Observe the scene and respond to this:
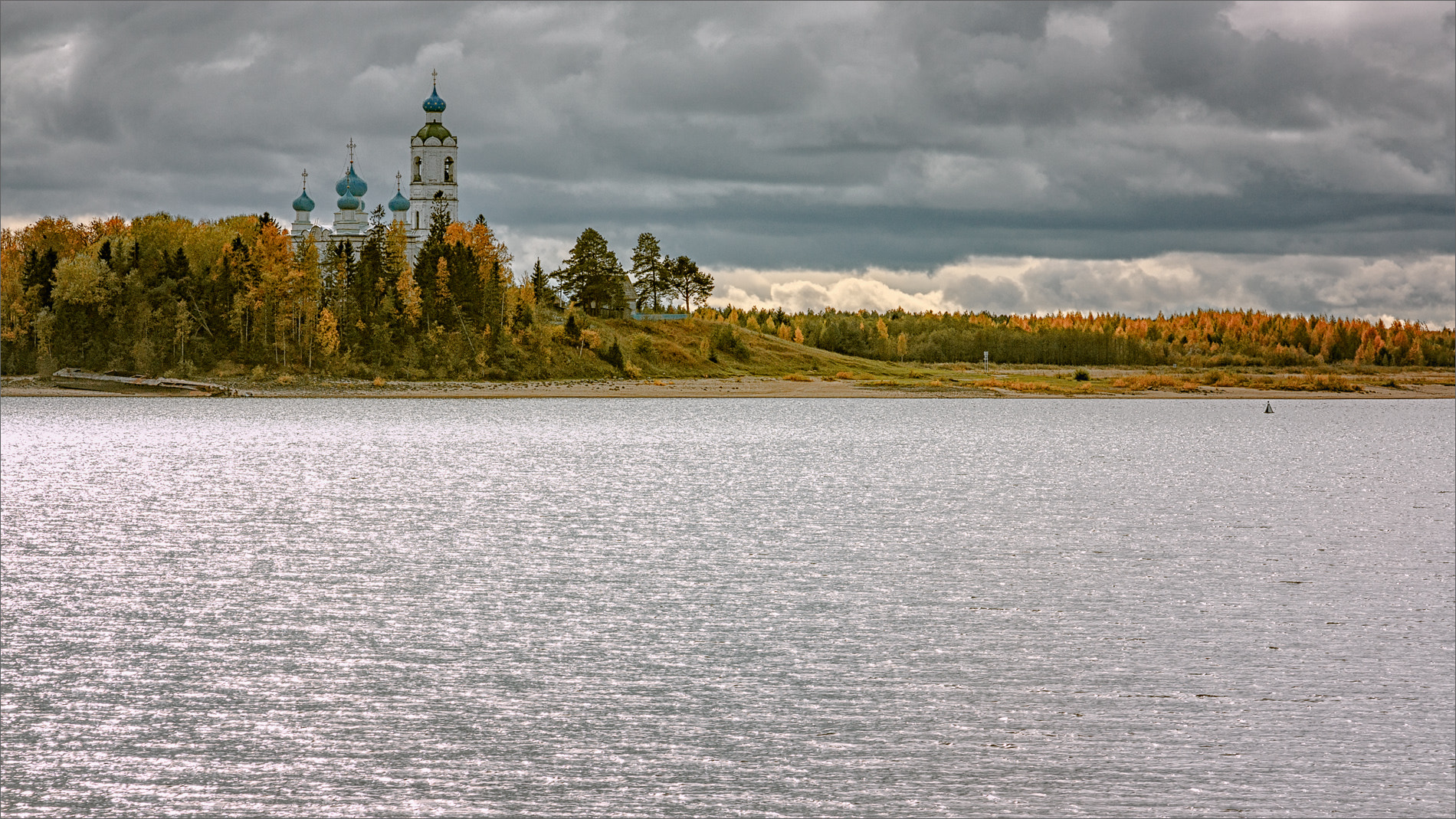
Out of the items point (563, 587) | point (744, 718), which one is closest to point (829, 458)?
point (563, 587)

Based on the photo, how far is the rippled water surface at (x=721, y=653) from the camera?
17.5 meters

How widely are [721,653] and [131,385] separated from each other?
567 ft

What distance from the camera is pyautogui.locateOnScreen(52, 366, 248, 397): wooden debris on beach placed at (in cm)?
17350

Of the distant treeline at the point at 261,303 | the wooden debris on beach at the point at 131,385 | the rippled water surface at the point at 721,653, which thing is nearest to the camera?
the rippled water surface at the point at 721,653

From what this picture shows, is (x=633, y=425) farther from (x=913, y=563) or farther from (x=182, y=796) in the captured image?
(x=182, y=796)

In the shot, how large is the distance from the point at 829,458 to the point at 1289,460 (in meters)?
38.0

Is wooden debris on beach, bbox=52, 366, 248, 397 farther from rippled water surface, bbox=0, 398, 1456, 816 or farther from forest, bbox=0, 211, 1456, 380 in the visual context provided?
rippled water surface, bbox=0, 398, 1456, 816

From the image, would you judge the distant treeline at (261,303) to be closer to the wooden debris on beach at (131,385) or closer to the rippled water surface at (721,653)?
the wooden debris on beach at (131,385)

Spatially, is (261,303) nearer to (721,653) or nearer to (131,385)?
(131,385)

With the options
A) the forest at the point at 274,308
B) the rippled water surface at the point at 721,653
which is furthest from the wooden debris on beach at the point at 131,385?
the rippled water surface at the point at 721,653

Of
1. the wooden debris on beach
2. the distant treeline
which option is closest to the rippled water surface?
the distant treeline

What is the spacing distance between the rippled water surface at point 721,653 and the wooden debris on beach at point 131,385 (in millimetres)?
117650

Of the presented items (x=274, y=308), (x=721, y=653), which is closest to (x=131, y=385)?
(x=274, y=308)

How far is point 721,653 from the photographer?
86.7ft
